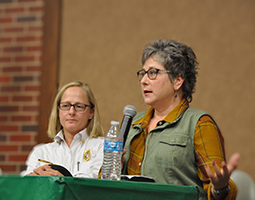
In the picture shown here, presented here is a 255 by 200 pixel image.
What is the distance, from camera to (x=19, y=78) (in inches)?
117

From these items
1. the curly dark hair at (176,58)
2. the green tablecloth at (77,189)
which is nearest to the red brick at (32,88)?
the curly dark hair at (176,58)

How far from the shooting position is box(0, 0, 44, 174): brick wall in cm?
289

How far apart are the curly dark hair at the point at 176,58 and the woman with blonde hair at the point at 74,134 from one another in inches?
14.7

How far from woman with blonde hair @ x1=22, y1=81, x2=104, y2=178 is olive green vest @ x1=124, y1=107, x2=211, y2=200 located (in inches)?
9.4

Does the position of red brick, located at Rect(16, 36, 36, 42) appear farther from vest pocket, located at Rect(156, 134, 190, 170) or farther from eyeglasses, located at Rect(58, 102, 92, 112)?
vest pocket, located at Rect(156, 134, 190, 170)

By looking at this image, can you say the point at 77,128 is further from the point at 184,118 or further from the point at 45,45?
the point at 45,45

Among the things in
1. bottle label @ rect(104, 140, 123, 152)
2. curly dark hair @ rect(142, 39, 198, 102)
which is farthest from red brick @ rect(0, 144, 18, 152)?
bottle label @ rect(104, 140, 123, 152)

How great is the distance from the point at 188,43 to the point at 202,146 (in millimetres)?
1653

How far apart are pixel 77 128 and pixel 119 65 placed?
146 centimetres

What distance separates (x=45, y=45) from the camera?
3025 millimetres

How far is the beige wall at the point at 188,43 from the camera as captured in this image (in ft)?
9.63

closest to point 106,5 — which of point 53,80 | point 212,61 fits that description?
point 53,80

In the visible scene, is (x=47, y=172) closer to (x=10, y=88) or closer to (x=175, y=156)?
(x=175, y=156)

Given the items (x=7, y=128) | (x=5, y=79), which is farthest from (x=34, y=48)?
(x=7, y=128)
